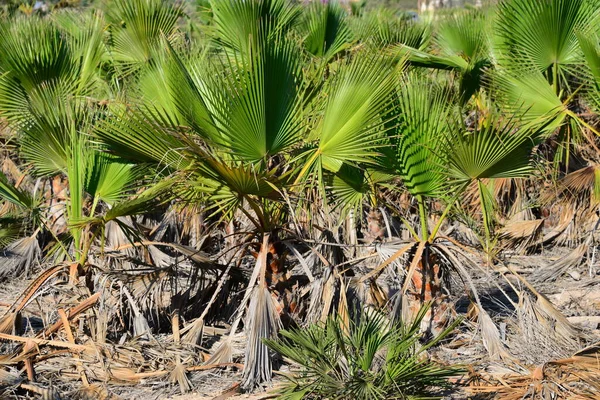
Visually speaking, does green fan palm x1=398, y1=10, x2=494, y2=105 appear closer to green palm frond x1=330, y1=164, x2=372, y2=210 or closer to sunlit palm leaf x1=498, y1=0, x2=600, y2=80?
sunlit palm leaf x1=498, y1=0, x2=600, y2=80

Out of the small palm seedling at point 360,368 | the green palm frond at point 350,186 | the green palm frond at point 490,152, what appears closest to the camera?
the small palm seedling at point 360,368

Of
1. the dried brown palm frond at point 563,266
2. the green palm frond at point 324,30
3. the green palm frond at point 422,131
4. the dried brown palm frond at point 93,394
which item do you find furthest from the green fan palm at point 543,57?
the dried brown palm frond at point 93,394

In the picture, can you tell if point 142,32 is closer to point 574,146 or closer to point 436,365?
point 574,146

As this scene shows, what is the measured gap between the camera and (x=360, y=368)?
4578 millimetres

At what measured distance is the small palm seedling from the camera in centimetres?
451

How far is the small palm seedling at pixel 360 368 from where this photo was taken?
451cm

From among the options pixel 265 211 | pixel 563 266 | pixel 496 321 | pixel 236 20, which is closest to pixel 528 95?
pixel 563 266

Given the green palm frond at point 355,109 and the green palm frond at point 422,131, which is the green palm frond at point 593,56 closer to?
the green palm frond at point 422,131

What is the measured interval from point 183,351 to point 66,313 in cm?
86

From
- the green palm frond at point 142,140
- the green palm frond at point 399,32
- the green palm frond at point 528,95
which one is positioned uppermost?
the green palm frond at point 399,32

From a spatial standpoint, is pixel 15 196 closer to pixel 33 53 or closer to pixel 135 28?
pixel 33 53

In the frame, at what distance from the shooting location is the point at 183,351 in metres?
5.91

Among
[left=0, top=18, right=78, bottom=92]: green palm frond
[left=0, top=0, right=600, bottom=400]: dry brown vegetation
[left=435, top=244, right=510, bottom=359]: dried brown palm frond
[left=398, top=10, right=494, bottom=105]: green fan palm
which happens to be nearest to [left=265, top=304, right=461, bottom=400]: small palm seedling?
[left=0, top=0, right=600, bottom=400]: dry brown vegetation

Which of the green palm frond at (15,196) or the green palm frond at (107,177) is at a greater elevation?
the green palm frond at (107,177)
